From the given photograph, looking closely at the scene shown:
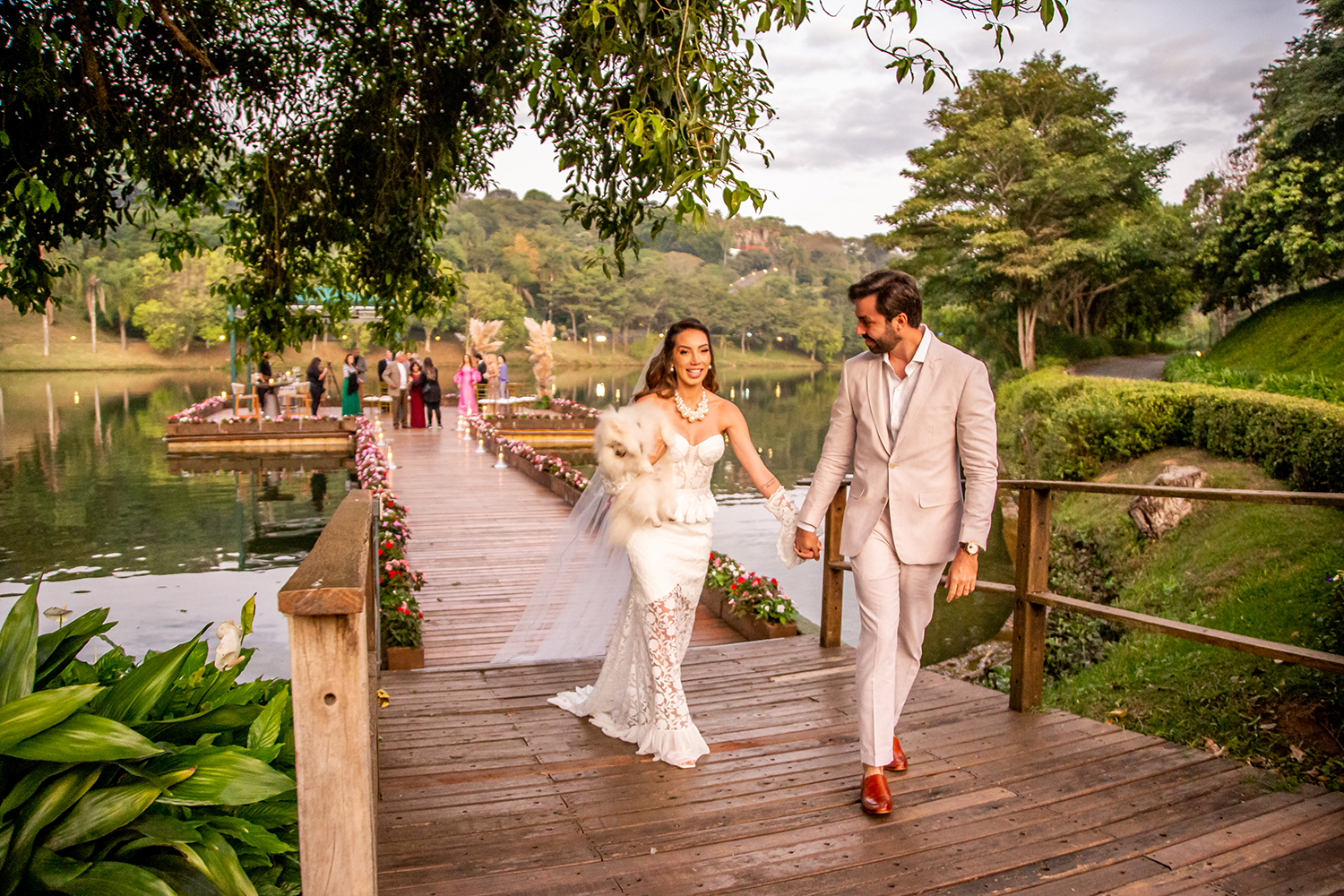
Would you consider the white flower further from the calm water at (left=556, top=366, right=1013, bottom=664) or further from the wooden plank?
the calm water at (left=556, top=366, right=1013, bottom=664)

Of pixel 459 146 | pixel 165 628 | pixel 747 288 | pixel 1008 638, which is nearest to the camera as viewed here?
pixel 459 146

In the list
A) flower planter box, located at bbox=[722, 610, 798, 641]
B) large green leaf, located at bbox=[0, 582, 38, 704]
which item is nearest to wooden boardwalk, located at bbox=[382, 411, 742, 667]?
flower planter box, located at bbox=[722, 610, 798, 641]

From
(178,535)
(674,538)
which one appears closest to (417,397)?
(178,535)

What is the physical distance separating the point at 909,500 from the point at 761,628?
3259mm

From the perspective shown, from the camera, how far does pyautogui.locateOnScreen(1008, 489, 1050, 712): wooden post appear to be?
4.06m

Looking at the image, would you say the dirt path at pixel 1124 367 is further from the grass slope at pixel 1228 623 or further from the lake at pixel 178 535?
the grass slope at pixel 1228 623

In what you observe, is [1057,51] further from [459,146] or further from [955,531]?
[955,531]

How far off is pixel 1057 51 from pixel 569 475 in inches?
928

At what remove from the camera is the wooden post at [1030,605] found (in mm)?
4062

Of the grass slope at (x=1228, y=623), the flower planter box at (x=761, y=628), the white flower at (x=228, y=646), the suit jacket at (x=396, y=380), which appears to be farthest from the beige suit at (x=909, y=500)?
the suit jacket at (x=396, y=380)

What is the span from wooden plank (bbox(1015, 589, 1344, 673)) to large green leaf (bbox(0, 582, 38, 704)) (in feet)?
11.3

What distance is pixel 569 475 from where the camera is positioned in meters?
13.6

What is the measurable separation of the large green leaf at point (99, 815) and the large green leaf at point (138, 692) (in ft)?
0.88

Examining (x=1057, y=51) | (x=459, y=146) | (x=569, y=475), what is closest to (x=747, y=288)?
(x=1057, y=51)
